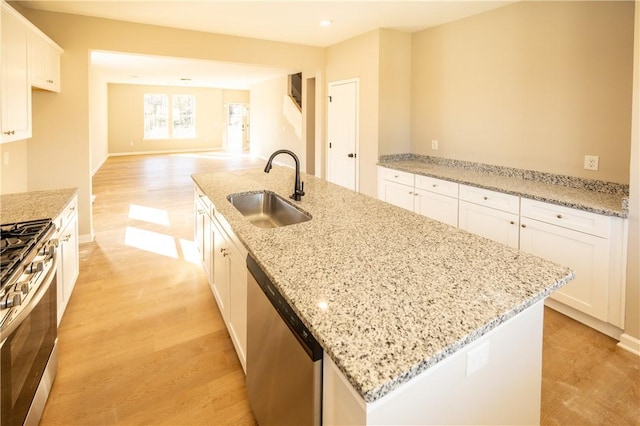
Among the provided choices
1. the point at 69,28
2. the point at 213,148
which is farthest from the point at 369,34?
the point at 213,148

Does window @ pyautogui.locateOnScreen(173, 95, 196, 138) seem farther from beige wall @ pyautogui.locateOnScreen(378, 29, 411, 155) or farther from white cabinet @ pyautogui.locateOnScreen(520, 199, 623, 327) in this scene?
white cabinet @ pyautogui.locateOnScreen(520, 199, 623, 327)

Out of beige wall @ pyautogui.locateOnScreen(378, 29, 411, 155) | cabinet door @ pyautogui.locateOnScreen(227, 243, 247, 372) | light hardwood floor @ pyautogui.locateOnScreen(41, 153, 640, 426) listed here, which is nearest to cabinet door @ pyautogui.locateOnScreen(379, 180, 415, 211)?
beige wall @ pyautogui.locateOnScreen(378, 29, 411, 155)

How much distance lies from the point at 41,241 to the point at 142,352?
95cm

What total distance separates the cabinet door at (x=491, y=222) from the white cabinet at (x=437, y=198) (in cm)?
11

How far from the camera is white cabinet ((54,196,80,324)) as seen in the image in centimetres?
235

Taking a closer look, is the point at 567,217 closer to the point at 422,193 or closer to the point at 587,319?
the point at 587,319

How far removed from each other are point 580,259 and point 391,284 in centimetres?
213

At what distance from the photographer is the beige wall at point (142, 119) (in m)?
12.3

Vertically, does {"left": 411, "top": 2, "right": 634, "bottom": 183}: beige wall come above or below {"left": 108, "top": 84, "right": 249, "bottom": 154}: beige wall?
below

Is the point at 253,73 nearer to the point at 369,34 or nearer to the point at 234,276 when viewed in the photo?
the point at 369,34

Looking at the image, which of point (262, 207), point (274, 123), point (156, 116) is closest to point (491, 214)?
point (262, 207)

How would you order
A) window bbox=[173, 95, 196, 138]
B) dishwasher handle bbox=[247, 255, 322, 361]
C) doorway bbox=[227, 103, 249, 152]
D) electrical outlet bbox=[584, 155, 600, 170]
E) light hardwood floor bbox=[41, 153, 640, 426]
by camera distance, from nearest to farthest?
1. dishwasher handle bbox=[247, 255, 322, 361]
2. light hardwood floor bbox=[41, 153, 640, 426]
3. electrical outlet bbox=[584, 155, 600, 170]
4. window bbox=[173, 95, 196, 138]
5. doorway bbox=[227, 103, 249, 152]

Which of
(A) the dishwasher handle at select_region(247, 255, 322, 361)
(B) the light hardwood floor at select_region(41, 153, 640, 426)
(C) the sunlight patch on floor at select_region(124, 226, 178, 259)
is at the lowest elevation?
(B) the light hardwood floor at select_region(41, 153, 640, 426)

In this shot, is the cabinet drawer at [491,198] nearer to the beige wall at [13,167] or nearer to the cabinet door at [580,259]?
the cabinet door at [580,259]
